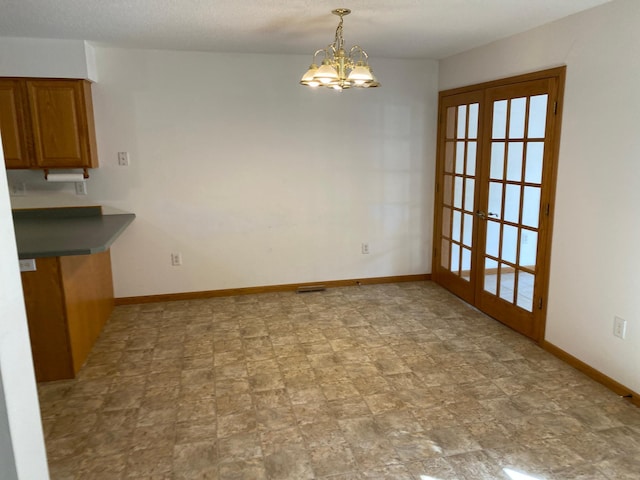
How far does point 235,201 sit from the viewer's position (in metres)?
4.70

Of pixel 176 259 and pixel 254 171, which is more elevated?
pixel 254 171

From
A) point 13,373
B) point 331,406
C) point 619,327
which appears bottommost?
point 331,406

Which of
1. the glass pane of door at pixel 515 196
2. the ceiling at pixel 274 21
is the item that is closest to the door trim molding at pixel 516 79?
the glass pane of door at pixel 515 196

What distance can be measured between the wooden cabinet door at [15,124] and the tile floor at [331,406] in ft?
5.33

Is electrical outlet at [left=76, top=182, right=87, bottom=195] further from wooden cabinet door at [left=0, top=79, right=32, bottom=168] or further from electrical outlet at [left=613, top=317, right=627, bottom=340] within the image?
electrical outlet at [left=613, top=317, right=627, bottom=340]

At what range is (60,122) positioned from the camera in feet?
12.8

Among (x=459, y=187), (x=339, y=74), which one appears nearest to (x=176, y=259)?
(x=339, y=74)

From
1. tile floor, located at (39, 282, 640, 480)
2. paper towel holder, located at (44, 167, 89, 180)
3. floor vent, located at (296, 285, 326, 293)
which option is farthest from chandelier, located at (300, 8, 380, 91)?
floor vent, located at (296, 285, 326, 293)

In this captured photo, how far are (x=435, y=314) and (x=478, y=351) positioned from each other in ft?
2.62

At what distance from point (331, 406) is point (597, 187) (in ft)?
7.21

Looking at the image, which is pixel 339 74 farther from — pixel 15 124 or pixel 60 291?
pixel 15 124

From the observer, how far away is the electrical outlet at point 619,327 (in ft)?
9.43

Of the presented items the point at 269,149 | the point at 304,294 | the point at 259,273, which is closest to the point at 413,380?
the point at 304,294

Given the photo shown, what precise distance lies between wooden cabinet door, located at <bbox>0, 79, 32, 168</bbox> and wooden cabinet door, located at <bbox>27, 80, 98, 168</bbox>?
61mm
